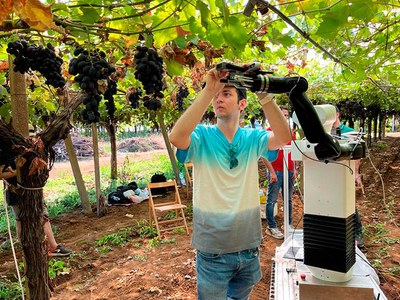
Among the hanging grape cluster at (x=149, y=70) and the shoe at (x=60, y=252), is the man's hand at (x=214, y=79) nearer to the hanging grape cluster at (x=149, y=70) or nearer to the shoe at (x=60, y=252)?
the hanging grape cluster at (x=149, y=70)

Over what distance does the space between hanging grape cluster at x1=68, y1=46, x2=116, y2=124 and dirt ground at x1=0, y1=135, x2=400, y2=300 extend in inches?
81.6

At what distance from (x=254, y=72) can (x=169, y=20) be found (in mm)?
674

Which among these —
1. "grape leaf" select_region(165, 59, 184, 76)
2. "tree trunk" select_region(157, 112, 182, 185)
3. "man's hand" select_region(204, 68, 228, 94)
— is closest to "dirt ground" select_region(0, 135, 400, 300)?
"man's hand" select_region(204, 68, 228, 94)

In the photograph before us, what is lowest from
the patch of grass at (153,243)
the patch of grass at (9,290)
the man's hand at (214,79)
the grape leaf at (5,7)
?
the patch of grass at (153,243)

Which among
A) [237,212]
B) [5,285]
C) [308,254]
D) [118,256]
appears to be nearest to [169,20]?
[237,212]

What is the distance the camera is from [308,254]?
1832 millimetres

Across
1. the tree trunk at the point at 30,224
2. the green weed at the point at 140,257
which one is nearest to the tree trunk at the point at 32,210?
the tree trunk at the point at 30,224

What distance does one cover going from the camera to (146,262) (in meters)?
5.04

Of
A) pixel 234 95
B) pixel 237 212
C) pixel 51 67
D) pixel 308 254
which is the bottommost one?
pixel 308 254

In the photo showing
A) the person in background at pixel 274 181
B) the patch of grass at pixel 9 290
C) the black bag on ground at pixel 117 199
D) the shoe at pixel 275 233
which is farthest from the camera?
the black bag on ground at pixel 117 199

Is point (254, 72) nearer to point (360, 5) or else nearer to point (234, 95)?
point (234, 95)

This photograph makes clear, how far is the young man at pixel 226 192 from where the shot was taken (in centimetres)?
192

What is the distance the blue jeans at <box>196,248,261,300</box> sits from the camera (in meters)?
1.90

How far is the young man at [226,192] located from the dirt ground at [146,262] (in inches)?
44.2
